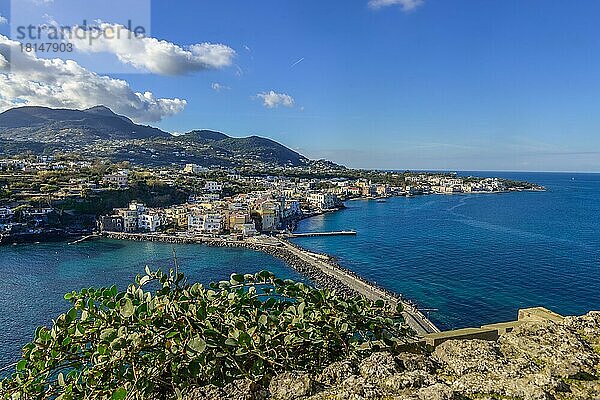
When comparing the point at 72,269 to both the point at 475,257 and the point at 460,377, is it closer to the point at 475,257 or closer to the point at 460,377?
the point at 475,257

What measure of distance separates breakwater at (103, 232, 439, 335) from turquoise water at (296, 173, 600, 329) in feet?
3.39

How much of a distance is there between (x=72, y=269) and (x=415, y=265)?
65.6 feet

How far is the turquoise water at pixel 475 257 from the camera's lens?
58.4 feet

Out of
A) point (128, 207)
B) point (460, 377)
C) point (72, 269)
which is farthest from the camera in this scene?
point (128, 207)

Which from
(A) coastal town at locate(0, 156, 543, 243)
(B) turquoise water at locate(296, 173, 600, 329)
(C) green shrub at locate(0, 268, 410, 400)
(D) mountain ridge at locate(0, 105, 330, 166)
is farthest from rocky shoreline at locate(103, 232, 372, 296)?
(D) mountain ridge at locate(0, 105, 330, 166)

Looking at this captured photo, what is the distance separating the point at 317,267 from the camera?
24.0 meters

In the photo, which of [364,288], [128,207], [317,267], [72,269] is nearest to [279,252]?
[317,267]

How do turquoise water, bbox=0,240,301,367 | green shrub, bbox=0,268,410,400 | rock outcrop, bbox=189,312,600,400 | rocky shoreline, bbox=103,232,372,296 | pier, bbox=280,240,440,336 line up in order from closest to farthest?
rock outcrop, bbox=189,312,600,400 < green shrub, bbox=0,268,410,400 < pier, bbox=280,240,440,336 < turquoise water, bbox=0,240,301,367 < rocky shoreline, bbox=103,232,372,296

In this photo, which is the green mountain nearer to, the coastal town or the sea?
the coastal town

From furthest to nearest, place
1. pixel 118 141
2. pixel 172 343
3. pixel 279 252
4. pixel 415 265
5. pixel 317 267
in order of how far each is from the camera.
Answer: pixel 118 141 < pixel 279 252 < pixel 415 265 < pixel 317 267 < pixel 172 343

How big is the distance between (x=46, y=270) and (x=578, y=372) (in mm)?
26523

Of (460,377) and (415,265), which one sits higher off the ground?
(460,377)

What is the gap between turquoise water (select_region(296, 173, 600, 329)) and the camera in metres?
17.8

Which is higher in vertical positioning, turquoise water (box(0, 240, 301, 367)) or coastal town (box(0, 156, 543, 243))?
coastal town (box(0, 156, 543, 243))
